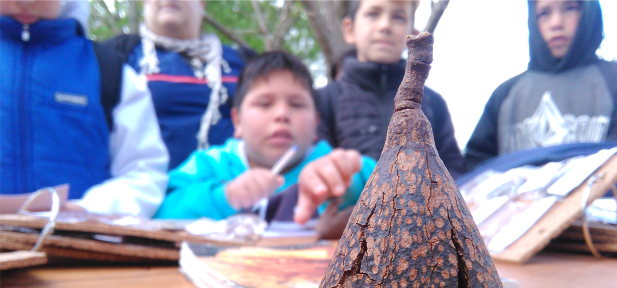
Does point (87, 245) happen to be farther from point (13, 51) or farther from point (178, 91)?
point (178, 91)

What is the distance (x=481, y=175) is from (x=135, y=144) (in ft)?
4.62

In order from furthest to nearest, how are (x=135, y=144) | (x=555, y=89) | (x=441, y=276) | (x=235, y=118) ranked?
(x=235, y=118) < (x=135, y=144) < (x=555, y=89) < (x=441, y=276)

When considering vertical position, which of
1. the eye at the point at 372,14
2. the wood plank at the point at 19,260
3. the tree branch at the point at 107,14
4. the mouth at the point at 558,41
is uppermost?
the tree branch at the point at 107,14

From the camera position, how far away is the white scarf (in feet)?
7.50

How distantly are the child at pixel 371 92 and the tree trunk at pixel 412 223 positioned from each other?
0.78 metres

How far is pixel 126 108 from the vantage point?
186 centimetres

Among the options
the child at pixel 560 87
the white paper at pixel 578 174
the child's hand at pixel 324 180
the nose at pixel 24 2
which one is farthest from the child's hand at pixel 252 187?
the nose at pixel 24 2

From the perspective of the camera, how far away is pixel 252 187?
5.38 ft

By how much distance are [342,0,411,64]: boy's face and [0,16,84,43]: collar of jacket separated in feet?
4.06

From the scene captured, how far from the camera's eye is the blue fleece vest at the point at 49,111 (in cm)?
159

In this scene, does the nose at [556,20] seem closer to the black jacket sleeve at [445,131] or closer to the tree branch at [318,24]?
the black jacket sleeve at [445,131]

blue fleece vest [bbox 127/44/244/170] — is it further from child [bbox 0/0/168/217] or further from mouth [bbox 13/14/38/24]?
mouth [bbox 13/14/38/24]

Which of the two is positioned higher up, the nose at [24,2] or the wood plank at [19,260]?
the nose at [24,2]

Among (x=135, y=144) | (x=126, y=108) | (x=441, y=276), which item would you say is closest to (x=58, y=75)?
(x=126, y=108)
